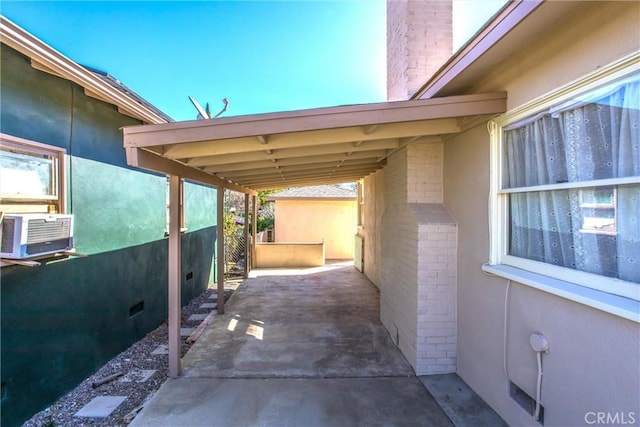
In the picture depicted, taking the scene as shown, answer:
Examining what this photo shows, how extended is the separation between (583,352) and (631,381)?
11.4 inches

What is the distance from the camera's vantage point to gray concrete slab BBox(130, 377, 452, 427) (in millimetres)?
2875

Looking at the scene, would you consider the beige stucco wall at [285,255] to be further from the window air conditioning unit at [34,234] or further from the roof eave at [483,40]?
the roof eave at [483,40]

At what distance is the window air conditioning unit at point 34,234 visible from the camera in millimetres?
2898

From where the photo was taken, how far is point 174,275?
375cm

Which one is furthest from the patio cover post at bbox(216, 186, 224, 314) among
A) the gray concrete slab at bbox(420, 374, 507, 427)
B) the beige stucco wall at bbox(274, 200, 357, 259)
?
the beige stucco wall at bbox(274, 200, 357, 259)

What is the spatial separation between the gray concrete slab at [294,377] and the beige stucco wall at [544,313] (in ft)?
2.72

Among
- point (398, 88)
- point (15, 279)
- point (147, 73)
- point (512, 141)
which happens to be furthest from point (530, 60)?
Answer: point (147, 73)

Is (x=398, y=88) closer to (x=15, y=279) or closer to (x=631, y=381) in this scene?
(x=631, y=381)

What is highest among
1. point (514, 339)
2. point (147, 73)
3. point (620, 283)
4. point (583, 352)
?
point (147, 73)

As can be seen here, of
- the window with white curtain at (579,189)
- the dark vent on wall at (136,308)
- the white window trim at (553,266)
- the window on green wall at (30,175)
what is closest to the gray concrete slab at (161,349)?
the dark vent on wall at (136,308)

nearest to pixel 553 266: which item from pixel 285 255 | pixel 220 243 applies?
pixel 220 243

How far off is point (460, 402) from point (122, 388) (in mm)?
3841

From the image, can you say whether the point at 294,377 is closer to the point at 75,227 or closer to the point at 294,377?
the point at 294,377

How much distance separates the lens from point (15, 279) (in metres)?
3.02
